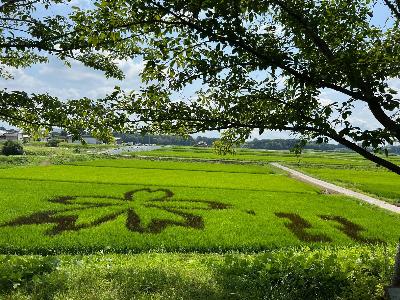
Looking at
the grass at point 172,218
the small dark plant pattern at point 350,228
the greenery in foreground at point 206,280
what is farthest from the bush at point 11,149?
the greenery in foreground at point 206,280

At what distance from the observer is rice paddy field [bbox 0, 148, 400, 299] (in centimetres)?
700

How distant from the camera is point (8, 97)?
7496mm

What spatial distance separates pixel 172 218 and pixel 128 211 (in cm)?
230

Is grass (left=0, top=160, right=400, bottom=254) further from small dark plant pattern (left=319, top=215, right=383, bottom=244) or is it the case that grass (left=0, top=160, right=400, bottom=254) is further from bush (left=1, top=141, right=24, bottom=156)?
bush (left=1, top=141, right=24, bottom=156)

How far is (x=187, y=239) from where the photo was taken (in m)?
14.2

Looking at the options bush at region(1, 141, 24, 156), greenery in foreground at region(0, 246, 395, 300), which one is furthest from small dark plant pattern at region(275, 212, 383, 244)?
bush at region(1, 141, 24, 156)

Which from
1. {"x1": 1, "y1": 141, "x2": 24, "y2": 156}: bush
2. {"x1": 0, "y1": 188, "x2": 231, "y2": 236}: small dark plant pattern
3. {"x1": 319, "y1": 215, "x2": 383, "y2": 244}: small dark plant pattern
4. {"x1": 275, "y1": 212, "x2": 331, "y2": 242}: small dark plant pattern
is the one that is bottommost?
{"x1": 319, "y1": 215, "x2": 383, "y2": 244}: small dark plant pattern

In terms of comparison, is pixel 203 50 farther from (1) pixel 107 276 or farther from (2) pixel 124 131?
(1) pixel 107 276

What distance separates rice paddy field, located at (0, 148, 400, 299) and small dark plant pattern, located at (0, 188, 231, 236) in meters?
0.05

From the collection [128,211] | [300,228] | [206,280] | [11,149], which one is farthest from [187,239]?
[11,149]

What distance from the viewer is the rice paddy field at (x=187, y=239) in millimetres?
7000

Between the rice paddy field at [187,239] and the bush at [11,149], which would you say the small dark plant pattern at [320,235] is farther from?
the bush at [11,149]

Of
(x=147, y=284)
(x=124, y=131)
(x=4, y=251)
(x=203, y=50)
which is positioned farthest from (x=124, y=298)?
(x=4, y=251)

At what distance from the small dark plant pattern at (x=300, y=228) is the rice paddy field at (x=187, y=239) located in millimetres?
44
